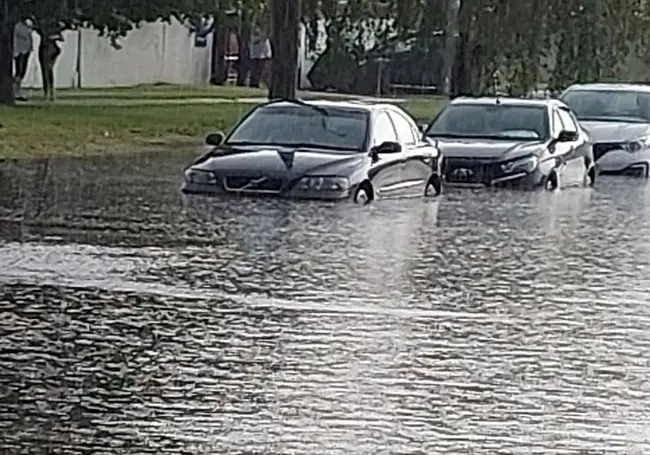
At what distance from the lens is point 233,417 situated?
9.10m

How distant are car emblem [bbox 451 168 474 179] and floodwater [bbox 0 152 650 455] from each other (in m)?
3.93

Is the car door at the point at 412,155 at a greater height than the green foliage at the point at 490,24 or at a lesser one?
lesser

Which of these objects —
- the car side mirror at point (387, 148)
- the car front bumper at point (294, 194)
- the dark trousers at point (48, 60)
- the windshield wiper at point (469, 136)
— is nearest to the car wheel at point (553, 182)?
the windshield wiper at point (469, 136)

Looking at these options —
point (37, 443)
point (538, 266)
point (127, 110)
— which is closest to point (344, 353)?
point (37, 443)

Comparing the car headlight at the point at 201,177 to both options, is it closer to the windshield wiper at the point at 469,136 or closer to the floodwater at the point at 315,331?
the floodwater at the point at 315,331

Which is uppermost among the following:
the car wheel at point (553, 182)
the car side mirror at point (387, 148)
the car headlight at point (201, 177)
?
the car side mirror at point (387, 148)

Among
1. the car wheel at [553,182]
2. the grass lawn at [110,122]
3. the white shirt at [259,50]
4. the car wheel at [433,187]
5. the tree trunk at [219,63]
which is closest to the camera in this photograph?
the car wheel at [433,187]

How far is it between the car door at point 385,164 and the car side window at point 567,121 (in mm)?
4556

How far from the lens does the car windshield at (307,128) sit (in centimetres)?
2156

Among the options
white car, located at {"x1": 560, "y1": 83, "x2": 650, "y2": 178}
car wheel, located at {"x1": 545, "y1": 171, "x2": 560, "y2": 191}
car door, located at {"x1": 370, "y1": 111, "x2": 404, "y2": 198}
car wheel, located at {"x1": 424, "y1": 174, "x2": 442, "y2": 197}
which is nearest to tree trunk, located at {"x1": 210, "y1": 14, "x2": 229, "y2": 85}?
white car, located at {"x1": 560, "y1": 83, "x2": 650, "y2": 178}

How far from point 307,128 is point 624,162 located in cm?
996

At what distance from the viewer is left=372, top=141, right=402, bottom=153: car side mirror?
21547mm

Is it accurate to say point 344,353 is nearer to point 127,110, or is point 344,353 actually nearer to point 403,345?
point 403,345

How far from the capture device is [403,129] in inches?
893
